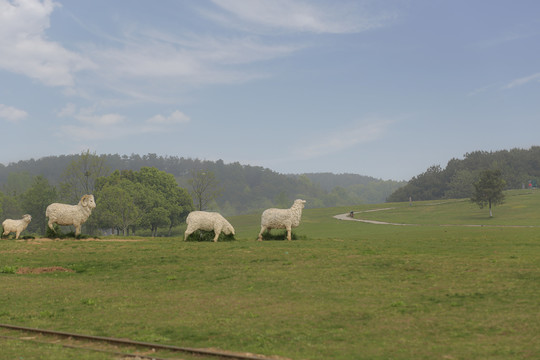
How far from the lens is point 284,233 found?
34.5 m

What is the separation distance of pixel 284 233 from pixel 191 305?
20.2 m

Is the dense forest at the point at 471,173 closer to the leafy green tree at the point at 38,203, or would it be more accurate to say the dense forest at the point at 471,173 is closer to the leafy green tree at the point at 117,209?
the leafy green tree at the point at 117,209

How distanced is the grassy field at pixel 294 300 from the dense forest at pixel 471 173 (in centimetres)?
13112

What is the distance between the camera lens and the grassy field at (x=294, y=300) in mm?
10438

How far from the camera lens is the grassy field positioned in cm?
1044

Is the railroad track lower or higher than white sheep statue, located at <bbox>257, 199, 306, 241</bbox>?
lower

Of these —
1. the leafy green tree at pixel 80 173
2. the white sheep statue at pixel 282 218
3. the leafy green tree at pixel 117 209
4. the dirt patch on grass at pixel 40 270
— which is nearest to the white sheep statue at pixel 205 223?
the white sheep statue at pixel 282 218

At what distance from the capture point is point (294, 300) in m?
14.8

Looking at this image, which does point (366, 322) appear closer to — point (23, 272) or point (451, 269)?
point (451, 269)

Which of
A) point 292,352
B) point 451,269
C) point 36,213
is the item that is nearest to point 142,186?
point 36,213

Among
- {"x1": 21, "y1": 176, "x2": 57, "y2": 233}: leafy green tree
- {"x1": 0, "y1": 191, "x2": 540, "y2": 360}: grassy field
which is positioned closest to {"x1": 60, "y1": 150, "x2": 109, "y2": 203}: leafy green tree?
{"x1": 21, "y1": 176, "x2": 57, "y2": 233}: leafy green tree

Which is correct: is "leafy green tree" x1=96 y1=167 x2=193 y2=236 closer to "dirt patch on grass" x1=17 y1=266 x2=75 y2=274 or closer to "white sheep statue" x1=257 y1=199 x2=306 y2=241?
"white sheep statue" x1=257 y1=199 x2=306 y2=241

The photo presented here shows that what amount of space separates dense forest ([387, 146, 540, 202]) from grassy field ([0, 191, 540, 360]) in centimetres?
13112

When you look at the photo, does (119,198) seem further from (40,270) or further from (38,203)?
(40,270)
